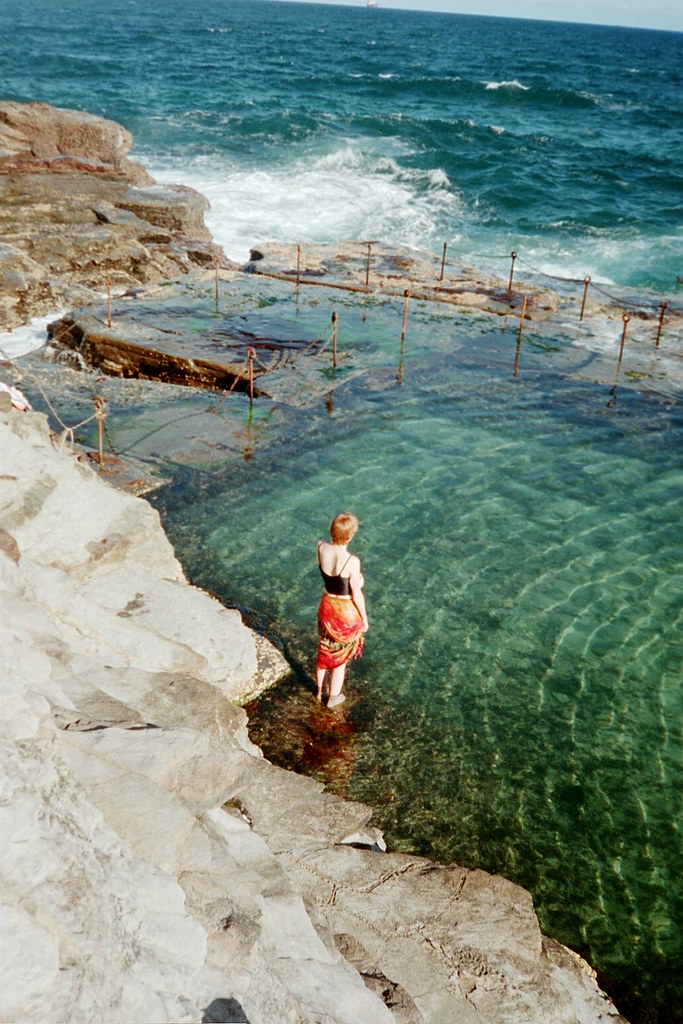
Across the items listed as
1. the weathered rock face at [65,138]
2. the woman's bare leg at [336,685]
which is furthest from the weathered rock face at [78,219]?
the woman's bare leg at [336,685]

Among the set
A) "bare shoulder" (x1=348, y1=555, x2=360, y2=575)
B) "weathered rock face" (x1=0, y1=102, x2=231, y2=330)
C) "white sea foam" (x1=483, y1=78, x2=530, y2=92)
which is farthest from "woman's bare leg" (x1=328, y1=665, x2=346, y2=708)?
"white sea foam" (x1=483, y1=78, x2=530, y2=92)

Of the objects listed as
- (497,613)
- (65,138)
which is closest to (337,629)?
(497,613)

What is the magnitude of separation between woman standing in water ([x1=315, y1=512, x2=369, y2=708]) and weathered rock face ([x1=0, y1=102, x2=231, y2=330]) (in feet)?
37.0

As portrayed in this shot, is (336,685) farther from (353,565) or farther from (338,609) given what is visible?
(353,565)

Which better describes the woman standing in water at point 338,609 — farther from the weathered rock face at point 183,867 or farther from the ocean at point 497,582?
the weathered rock face at point 183,867

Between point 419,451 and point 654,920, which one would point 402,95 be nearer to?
Result: point 419,451

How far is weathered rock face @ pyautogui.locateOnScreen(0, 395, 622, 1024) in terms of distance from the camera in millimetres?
3107

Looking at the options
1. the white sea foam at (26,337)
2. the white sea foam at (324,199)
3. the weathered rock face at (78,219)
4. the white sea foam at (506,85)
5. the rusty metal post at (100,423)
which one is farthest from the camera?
the white sea foam at (506,85)

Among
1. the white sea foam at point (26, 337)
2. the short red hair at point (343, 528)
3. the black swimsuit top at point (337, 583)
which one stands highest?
the short red hair at point (343, 528)

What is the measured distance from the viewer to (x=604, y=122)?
5244 cm

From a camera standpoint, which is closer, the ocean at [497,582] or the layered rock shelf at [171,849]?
the layered rock shelf at [171,849]

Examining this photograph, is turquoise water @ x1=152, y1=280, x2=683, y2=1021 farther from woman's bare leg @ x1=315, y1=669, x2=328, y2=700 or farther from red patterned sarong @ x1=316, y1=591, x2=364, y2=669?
red patterned sarong @ x1=316, y1=591, x2=364, y2=669

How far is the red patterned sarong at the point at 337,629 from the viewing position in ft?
21.6

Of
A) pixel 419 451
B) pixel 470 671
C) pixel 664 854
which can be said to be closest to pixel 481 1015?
pixel 664 854
